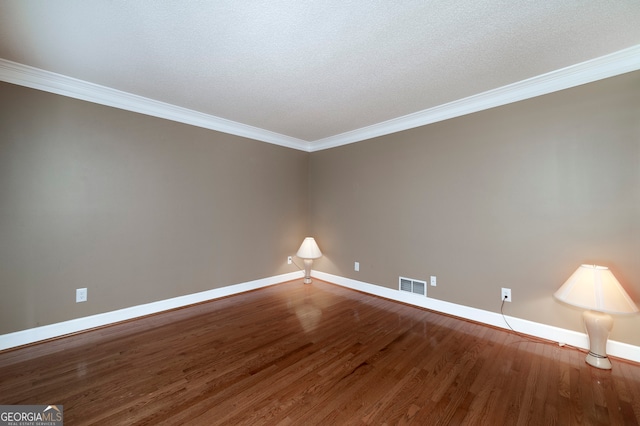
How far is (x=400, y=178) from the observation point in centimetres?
336

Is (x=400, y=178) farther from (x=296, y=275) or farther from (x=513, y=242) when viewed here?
(x=296, y=275)

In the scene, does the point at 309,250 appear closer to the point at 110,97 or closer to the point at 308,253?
the point at 308,253

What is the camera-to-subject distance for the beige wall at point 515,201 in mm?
2016

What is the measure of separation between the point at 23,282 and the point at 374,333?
3.18 metres

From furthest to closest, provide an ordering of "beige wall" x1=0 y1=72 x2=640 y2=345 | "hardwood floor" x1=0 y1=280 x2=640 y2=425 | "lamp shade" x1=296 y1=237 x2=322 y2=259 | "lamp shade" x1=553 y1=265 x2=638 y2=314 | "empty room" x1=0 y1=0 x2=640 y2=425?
"lamp shade" x1=296 y1=237 x2=322 y2=259 < "beige wall" x1=0 y1=72 x2=640 y2=345 < "lamp shade" x1=553 y1=265 x2=638 y2=314 < "empty room" x1=0 y1=0 x2=640 y2=425 < "hardwood floor" x1=0 y1=280 x2=640 y2=425

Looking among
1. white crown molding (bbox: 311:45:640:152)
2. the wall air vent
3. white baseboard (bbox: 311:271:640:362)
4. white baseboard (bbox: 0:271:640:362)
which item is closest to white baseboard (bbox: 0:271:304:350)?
white baseboard (bbox: 0:271:640:362)

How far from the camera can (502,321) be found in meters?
2.53

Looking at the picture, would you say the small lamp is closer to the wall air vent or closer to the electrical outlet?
the wall air vent

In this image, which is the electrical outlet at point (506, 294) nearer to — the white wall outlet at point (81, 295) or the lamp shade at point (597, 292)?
the lamp shade at point (597, 292)

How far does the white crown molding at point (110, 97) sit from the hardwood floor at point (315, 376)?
7.52 ft

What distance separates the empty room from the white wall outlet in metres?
0.05

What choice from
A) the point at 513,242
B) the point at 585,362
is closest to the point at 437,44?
the point at 513,242

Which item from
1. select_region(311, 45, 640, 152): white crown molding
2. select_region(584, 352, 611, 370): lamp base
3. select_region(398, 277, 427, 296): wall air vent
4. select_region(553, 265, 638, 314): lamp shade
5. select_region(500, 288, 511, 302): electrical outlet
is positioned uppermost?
select_region(311, 45, 640, 152): white crown molding

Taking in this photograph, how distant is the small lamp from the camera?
410 centimetres
